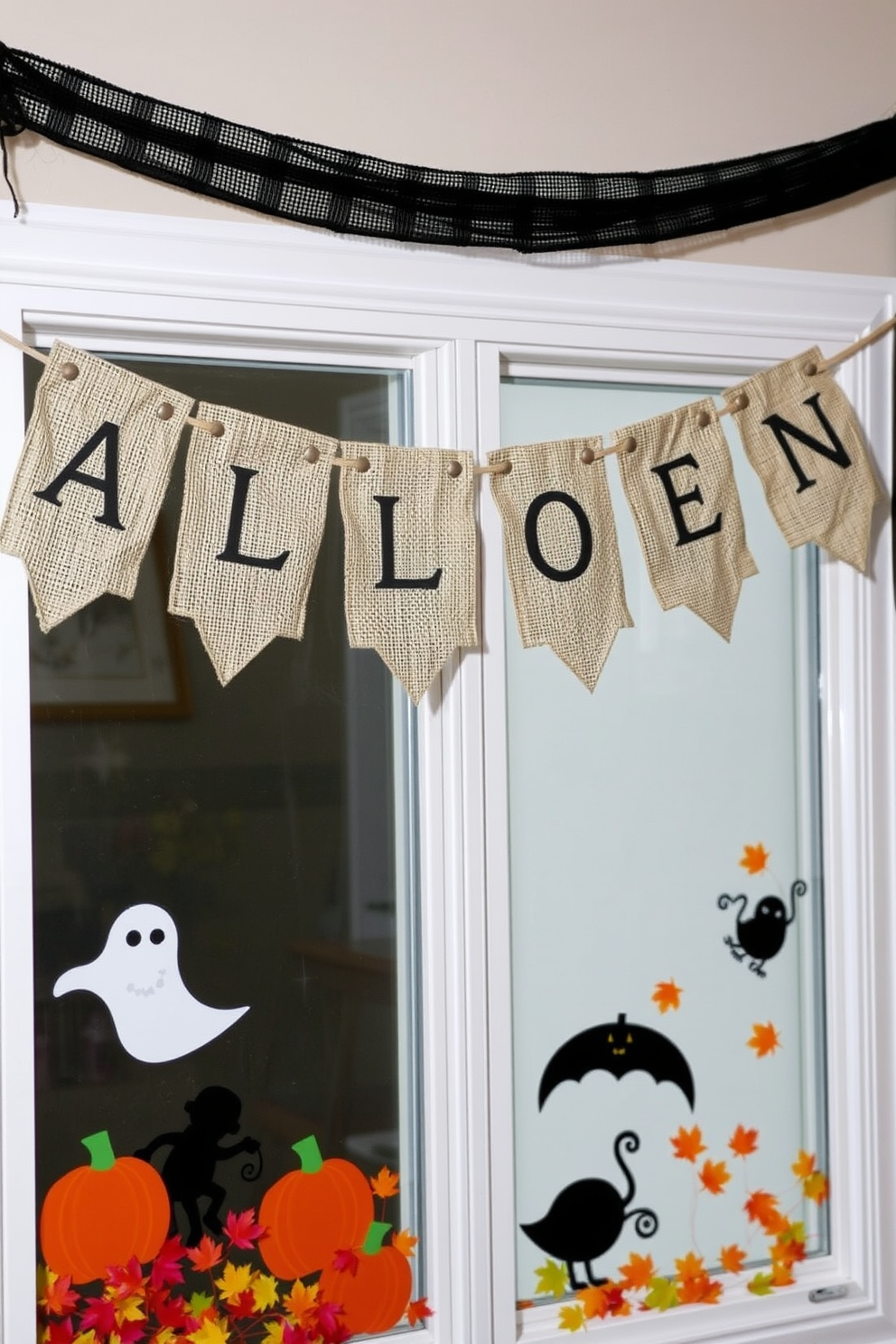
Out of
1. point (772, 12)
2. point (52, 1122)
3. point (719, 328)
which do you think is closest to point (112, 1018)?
point (52, 1122)

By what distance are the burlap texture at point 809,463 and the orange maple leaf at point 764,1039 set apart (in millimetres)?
646

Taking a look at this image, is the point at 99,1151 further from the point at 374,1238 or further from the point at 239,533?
the point at 239,533

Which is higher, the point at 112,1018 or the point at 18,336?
the point at 18,336

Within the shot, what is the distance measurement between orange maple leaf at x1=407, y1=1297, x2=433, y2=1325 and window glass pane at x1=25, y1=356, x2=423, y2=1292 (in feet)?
0.34

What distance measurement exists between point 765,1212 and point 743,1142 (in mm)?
103

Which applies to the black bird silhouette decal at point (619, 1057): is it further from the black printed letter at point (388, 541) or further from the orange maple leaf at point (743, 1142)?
the black printed letter at point (388, 541)

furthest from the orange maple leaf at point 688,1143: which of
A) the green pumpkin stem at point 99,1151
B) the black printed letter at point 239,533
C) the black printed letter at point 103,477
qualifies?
the black printed letter at point 103,477

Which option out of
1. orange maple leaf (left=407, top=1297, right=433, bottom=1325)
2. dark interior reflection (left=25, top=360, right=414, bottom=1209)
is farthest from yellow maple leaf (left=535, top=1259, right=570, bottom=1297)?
dark interior reflection (left=25, top=360, right=414, bottom=1209)

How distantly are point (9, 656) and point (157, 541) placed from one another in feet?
0.70

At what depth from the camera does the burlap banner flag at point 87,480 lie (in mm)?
1229

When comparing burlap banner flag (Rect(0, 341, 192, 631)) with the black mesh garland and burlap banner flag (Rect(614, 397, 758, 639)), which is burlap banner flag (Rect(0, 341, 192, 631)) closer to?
the black mesh garland

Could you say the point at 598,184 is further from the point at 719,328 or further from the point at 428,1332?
the point at 428,1332

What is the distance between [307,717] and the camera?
1.55 m

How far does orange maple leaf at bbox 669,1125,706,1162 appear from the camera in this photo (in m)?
1.71
